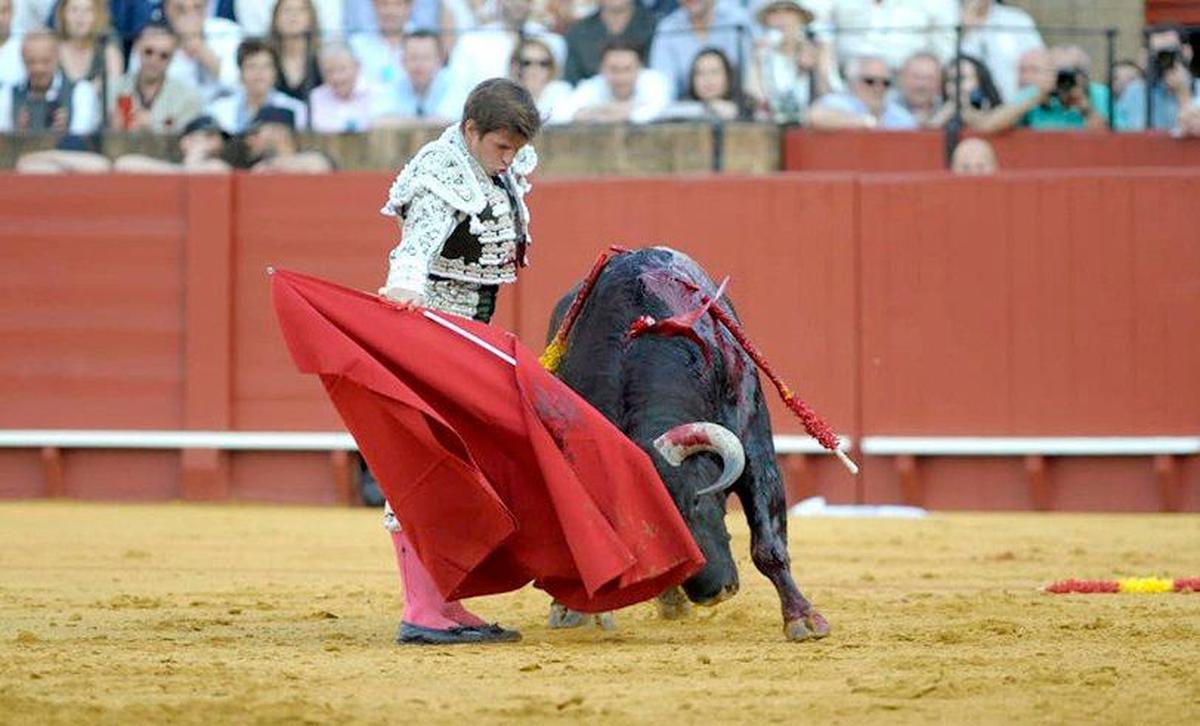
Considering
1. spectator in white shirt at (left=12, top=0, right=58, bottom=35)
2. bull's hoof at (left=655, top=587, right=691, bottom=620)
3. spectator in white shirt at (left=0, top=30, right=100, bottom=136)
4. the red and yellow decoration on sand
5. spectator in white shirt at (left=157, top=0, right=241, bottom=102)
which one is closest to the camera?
bull's hoof at (left=655, top=587, right=691, bottom=620)

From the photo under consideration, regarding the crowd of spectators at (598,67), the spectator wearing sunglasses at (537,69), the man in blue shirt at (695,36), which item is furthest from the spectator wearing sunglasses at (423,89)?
the man in blue shirt at (695,36)

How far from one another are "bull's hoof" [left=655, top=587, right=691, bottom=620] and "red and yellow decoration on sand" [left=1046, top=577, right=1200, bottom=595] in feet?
4.74

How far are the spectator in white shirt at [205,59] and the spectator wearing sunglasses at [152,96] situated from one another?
0.04 m

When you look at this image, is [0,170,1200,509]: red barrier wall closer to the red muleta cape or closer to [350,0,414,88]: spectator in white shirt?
[350,0,414,88]: spectator in white shirt

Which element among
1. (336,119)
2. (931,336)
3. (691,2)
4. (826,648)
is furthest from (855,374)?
(826,648)

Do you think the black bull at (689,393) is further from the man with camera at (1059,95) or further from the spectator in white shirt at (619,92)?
the man with camera at (1059,95)

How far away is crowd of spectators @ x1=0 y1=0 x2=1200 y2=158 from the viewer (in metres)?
11.9

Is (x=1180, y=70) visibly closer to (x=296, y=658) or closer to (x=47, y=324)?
(x=47, y=324)

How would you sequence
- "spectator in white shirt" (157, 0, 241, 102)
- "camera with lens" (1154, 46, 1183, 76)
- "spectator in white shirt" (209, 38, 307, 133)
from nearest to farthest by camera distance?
"camera with lens" (1154, 46, 1183, 76) < "spectator in white shirt" (209, 38, 307, 133) < "spectator in white shirt" (157, 0, 241, 102)

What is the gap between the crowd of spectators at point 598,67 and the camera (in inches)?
470

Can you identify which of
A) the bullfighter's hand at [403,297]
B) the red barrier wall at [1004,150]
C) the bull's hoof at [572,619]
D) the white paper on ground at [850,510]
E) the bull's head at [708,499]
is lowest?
the white paper on ground at [850,510]

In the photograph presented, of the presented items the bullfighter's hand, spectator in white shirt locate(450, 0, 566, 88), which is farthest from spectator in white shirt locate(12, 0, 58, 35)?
the bullfighter's hand

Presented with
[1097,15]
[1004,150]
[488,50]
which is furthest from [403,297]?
[1097,15]

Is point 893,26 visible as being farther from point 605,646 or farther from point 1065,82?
point 605,646
